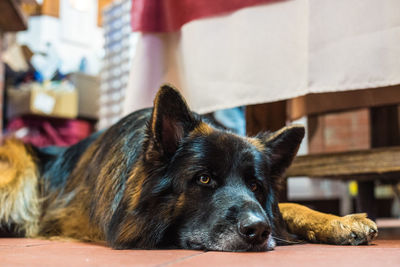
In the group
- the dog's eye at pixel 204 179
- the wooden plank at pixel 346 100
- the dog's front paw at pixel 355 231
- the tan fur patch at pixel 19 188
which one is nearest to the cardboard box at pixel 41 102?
the tan fur patch at pixel 19 188

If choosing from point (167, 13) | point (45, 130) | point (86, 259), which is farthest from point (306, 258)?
point (45, 130)

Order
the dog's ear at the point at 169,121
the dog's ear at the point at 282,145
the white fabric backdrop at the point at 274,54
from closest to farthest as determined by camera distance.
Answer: the dog's ear at the point at 169,121 → the white fabric backdrop at the point at 274,54 → the dog's ear at the point at 282,145

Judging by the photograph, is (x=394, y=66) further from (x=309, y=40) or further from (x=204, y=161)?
(x=204, y=161)

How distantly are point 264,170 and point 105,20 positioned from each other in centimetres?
458

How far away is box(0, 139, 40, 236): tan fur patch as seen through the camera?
251 cm

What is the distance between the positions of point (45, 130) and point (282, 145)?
15.9 feet

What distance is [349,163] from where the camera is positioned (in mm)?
2387

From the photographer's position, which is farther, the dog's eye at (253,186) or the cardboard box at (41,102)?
the cardboard box at (41,102)

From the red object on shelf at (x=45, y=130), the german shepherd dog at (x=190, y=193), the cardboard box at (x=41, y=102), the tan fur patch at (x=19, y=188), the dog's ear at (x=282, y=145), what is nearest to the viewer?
the german shepherd dog at (x=190, y=193)

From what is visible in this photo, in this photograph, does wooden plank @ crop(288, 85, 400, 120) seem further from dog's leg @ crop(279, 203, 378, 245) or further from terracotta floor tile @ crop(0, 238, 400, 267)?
terracotta floor tile @ crop(0, 238, 400, 267)

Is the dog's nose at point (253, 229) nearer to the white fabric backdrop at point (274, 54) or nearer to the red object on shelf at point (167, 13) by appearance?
the white fabric backdrop at point (274, 54)

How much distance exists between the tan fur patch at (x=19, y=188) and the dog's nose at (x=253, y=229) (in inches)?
54.2

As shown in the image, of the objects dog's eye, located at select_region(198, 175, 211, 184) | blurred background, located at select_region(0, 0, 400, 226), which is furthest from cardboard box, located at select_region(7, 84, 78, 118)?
dog's eye, located at select_region(198, 175, 211, 184)

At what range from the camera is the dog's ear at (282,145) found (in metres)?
2.01
